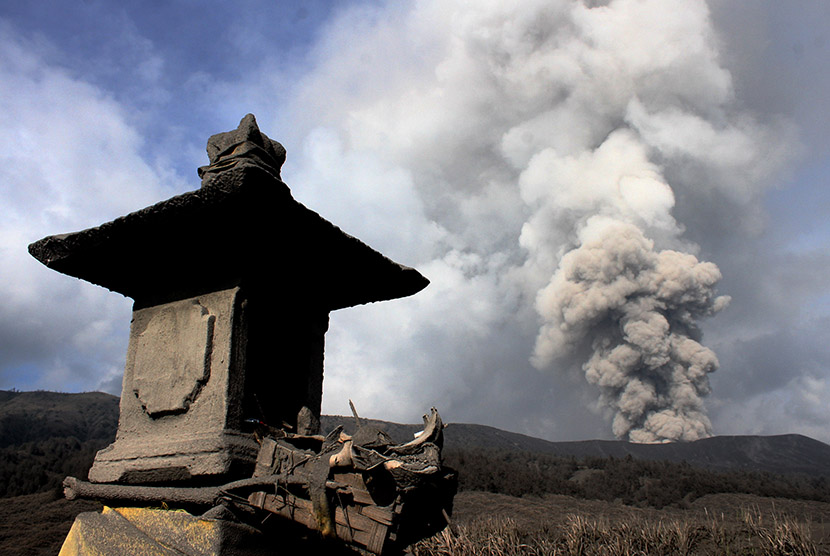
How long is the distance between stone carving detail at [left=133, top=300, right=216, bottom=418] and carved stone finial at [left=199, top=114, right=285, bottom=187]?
2.73ft

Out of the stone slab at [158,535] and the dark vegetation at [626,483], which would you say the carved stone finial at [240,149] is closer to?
the stone slab at [158,535]

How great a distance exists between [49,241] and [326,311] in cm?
180

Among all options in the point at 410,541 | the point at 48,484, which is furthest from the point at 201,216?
the point at 48,484

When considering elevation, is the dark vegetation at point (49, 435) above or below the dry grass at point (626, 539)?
above

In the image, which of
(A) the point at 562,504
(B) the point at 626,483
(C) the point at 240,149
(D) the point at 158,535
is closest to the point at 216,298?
(C) the point at 240,149

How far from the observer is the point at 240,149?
321cm

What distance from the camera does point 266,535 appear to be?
275 cm

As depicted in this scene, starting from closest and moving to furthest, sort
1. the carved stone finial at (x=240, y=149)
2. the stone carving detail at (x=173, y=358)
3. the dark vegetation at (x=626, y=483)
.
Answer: the stone carving detail at (x=173, y=358) < the carved stone finial at (x=240, y=149) < the dark vegetation at (x=626, y=483)

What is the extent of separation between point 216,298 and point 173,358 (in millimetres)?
439

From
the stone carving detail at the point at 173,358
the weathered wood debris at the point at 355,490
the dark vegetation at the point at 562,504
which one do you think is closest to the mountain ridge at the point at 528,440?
the dark vegetation at the point at 562,504

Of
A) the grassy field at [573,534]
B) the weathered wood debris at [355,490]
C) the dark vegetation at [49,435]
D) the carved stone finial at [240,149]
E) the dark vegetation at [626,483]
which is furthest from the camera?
the dark vegetation at [626,483]

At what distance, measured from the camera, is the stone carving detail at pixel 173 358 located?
120 inches

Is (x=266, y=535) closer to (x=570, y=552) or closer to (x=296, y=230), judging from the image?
(x=296, y=230)

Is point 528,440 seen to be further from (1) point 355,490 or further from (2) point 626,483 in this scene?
(1) point 355,490
